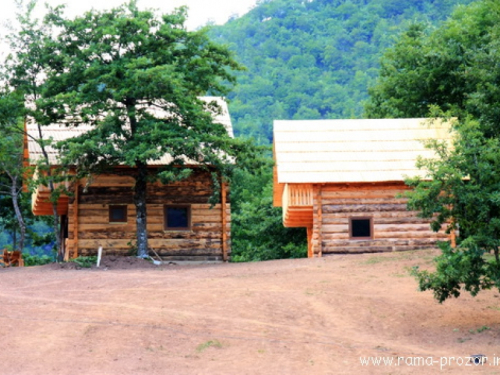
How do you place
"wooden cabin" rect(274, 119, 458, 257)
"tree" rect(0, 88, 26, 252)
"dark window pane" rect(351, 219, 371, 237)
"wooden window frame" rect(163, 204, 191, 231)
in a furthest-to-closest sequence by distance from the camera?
"wooden window frame" rect(163, 204, 191, 231), "tree" rect(0, 88, 26, 252), "dark window pane" rect(351, 219, 371, 237), "wooden cabin" rect(274, 119, 458, 257)

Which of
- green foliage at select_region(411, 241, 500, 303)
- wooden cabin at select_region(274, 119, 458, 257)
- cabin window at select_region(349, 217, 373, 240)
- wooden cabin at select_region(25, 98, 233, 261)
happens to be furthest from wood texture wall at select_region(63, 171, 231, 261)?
green foliage at select_region(411, 241, 500, 303)

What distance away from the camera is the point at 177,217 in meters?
32.9

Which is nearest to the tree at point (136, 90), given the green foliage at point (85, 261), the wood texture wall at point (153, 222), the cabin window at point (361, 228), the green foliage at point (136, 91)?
the green foliage at point (136, 91)

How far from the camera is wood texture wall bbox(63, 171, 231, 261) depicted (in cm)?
3219

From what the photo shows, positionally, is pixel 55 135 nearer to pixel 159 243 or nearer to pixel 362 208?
pixel 159 243

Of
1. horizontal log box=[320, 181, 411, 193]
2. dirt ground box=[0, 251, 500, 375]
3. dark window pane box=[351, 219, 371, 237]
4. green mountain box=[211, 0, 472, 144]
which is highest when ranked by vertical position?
green mountain box=[211, 0, 472, 144]

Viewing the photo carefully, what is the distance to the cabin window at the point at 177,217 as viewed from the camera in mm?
32781

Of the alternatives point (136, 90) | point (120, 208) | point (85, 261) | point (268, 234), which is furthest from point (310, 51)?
point (85, 261)

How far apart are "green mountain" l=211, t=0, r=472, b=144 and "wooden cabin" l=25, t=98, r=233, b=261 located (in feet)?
188

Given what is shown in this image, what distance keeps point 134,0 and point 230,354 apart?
17.2 meters

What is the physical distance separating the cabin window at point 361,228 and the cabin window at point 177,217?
19.7 feet

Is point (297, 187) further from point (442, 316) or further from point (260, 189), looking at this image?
point (260, 189)

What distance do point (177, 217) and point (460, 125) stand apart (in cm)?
1544

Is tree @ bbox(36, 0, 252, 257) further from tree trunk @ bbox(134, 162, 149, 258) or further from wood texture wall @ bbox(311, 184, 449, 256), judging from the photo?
wood texture wall @ bbox(311, 184, 449, 256)
